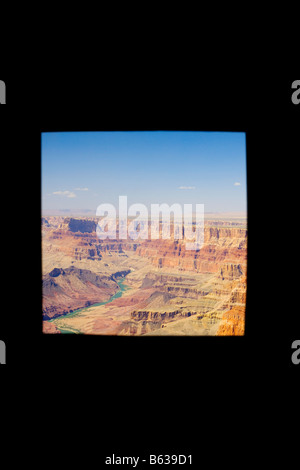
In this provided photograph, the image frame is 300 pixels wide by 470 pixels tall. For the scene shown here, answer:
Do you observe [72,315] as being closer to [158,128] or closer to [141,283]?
[141,283]

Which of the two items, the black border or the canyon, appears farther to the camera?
the canyon

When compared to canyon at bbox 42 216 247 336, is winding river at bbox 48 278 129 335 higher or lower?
lower

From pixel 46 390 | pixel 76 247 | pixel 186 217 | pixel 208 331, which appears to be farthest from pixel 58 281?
pixel 46 390

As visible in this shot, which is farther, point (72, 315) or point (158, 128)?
point (72, 315)

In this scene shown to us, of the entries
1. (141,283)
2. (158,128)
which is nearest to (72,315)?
(141,283)

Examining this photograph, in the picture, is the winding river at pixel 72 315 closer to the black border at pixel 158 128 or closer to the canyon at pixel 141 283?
the canyon at pixel 141 283

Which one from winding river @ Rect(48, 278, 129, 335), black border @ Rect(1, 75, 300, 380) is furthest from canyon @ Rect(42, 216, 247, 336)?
black border @ Rect(1, 75, 300, 380)

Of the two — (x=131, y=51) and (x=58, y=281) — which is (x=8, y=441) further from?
(x=58, y=281)

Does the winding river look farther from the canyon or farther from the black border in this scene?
the black border
